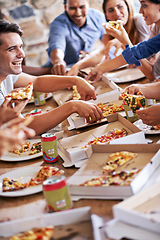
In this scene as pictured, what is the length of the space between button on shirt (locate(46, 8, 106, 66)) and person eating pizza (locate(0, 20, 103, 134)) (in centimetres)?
108

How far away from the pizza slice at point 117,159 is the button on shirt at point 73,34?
2.34 metres

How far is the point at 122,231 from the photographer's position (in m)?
1.10

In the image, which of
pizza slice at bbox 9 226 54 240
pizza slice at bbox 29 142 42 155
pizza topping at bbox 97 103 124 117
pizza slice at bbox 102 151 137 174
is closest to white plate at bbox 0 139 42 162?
pizza slice at bbox 29 142 42 155

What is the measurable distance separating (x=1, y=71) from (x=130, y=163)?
1252mm

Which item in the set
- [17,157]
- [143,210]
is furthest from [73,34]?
[143,210]

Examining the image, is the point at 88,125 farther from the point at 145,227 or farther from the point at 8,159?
the point at 145,227

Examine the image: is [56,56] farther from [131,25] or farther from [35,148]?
→ [35,148]

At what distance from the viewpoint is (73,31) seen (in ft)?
12.8

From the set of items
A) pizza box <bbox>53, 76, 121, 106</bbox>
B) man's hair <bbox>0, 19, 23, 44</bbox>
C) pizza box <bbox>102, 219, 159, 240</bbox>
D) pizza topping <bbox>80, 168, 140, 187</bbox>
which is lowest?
pizza box <bbox>102, 219, 159, 240</bbox>

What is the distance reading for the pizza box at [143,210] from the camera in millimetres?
1057

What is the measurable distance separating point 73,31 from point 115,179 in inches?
112

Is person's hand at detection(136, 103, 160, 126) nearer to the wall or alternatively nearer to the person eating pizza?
the person eating pizza

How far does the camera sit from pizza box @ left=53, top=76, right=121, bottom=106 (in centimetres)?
269

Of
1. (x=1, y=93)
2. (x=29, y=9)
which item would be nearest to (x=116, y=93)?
(x=1, y=93)
